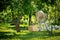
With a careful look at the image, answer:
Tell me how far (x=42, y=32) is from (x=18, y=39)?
492 mm

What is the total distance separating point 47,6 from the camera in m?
2.63

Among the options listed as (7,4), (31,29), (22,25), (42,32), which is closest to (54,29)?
(42,32)

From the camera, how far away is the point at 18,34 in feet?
8.25

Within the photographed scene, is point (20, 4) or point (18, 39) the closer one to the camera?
point (18, 39)

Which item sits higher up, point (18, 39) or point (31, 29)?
point (31, 29)

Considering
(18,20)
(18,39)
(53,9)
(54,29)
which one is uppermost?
→ (53,9)

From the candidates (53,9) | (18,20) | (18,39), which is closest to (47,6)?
(53,9)

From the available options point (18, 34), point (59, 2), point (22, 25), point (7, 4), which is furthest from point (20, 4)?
point (59, 2)

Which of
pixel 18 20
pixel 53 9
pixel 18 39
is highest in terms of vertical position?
pixel 53 9

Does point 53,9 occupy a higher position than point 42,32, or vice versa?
point 53,9

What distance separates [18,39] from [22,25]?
11.2 inches

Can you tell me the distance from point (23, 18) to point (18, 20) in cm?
11

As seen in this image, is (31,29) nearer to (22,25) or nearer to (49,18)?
(22,25)

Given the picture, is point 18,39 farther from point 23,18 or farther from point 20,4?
point 20,4
